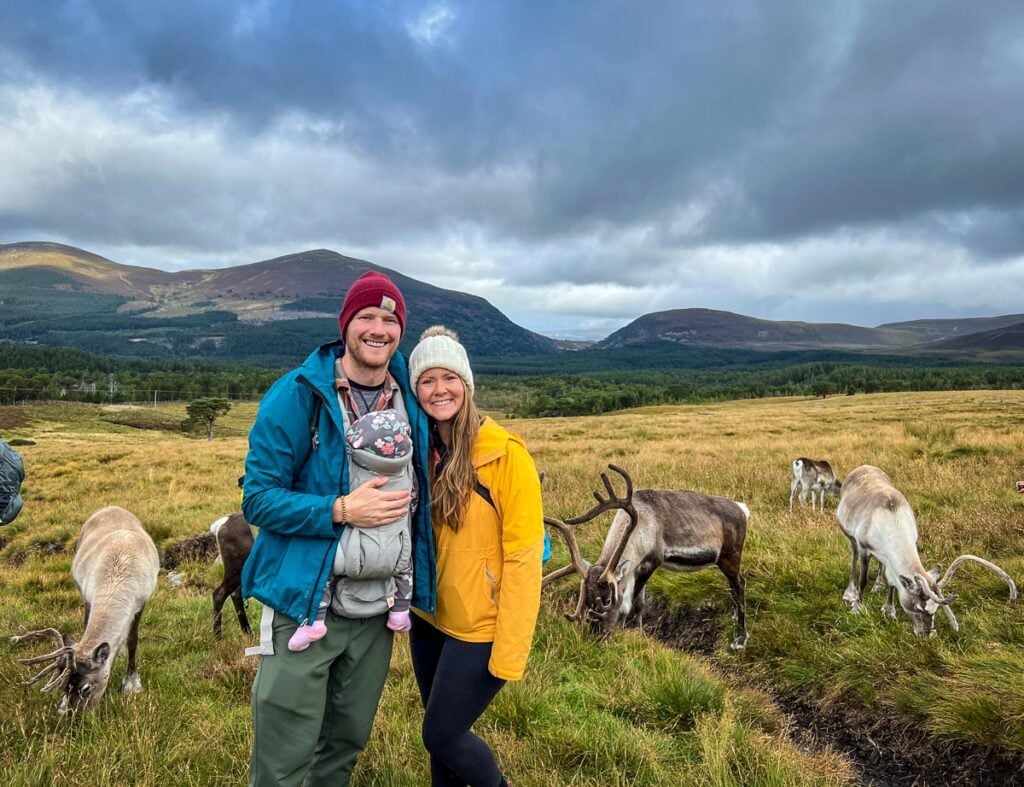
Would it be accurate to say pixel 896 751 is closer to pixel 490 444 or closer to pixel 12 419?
pixel 490 444

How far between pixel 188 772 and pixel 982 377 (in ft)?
477

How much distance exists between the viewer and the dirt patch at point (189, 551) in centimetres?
1005

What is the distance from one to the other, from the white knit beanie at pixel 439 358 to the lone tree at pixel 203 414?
6526 centimetres

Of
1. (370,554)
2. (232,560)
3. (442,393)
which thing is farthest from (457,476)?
(232,560)

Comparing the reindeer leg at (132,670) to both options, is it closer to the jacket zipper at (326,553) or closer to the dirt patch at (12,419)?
the jacket zipper at (326,553)

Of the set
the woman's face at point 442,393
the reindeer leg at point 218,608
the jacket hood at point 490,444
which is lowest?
the reindeer leg at point 218,608

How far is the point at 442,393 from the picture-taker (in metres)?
3.02

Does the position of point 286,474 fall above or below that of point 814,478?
above

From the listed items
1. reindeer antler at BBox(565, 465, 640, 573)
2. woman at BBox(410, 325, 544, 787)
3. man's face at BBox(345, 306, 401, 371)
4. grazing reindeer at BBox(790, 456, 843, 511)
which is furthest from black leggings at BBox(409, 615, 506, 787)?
grazing reindeer at BBox(790, 456, 843, 511)

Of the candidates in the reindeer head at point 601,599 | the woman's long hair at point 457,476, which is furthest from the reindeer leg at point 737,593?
the woman's long hair at point 457,476

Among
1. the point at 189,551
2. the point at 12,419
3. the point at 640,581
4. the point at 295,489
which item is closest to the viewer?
the point at 295,489

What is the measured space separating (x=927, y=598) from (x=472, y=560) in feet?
17.3

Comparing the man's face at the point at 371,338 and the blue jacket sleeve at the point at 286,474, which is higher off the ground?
the man's face at the point at 371,338

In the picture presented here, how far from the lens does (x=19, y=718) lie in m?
4.15
